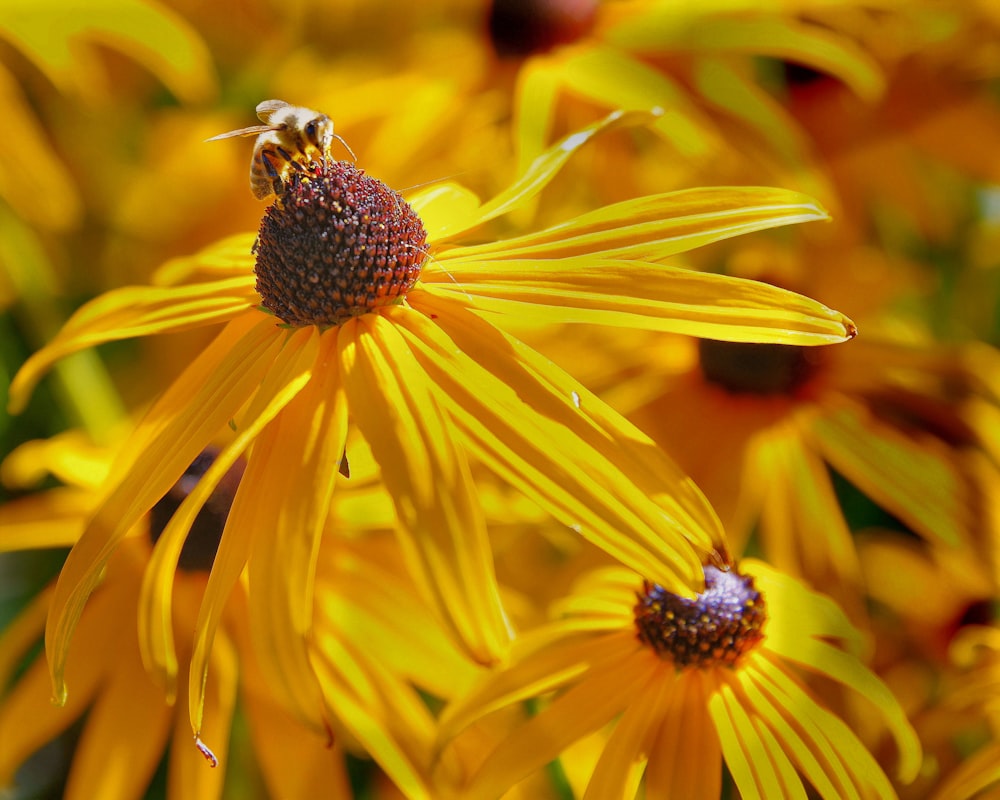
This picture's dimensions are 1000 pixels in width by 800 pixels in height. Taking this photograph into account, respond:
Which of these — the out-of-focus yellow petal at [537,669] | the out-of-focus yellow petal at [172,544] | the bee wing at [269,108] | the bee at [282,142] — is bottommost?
the out-of-focus yellow petal at [537,669]

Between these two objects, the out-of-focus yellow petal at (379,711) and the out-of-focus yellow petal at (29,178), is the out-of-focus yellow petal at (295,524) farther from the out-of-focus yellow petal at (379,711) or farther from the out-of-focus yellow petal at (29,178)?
the out-of-focus yellow petal at (29,178)

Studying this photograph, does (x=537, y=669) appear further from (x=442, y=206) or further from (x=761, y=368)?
(x=761, y=368)

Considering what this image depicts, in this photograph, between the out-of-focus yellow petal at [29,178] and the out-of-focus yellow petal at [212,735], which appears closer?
the out-of-focus yellow petal at [212,735]

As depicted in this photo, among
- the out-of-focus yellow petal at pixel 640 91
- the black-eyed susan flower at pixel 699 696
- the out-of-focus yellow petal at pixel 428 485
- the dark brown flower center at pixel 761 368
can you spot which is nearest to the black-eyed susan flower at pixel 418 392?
the out-of-focus yellow petal at pixel 428 485

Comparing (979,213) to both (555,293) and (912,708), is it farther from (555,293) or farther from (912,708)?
(555,293)

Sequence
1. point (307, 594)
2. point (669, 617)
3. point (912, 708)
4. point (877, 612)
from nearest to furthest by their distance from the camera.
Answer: point (307, 594), point (669, 617), point (912, 708), point (877, 612)


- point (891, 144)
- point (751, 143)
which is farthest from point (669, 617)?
point (891, 144)

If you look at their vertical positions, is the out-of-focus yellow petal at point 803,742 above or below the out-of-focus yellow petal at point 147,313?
below

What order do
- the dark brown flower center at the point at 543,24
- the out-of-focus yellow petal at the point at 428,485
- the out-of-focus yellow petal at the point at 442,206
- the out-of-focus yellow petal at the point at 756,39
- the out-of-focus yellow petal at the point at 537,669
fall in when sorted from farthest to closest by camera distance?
1. the dark brown flower center at the point at 543,24
2. the out-of-focus yellow petal at the point at 756,39
3. the out-of-focus yellow petal at the point at 442,206
4. the out-of-focus yellow petal at the point at 537,669
5. the out-of-focus yellow petal at the point at 428,485
